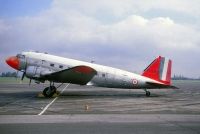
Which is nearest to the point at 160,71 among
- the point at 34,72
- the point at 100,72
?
the point at 100,72

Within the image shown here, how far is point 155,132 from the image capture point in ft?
38.2

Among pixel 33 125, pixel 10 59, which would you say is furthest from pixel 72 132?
pixel 10 59

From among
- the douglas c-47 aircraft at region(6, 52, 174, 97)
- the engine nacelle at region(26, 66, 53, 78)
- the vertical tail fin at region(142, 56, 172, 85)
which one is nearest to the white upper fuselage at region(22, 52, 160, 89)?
the douglas c-47 aircraft at region(6, 52, 174, 97)

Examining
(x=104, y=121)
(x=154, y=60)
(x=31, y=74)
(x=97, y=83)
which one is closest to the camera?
(x=104, y=121)

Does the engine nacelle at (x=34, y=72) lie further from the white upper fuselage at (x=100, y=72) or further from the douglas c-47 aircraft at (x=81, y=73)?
the white upper fuselage at (x=100, y=72)

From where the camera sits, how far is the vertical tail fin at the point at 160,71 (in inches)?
1334

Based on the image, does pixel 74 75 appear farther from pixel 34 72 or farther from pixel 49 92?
pixel 34 72

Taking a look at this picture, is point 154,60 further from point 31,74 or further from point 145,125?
point 145,125

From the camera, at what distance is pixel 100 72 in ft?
107

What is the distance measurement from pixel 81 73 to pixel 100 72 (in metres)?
3.24

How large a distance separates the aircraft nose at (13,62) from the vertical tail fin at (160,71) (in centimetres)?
1353

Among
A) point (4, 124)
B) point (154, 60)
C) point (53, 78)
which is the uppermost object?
point (154, 60)

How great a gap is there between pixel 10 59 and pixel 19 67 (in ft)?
4.50

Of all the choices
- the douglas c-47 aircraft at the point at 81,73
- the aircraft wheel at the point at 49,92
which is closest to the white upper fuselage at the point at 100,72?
the douglas c-47 aircraft at the point at 81,73
